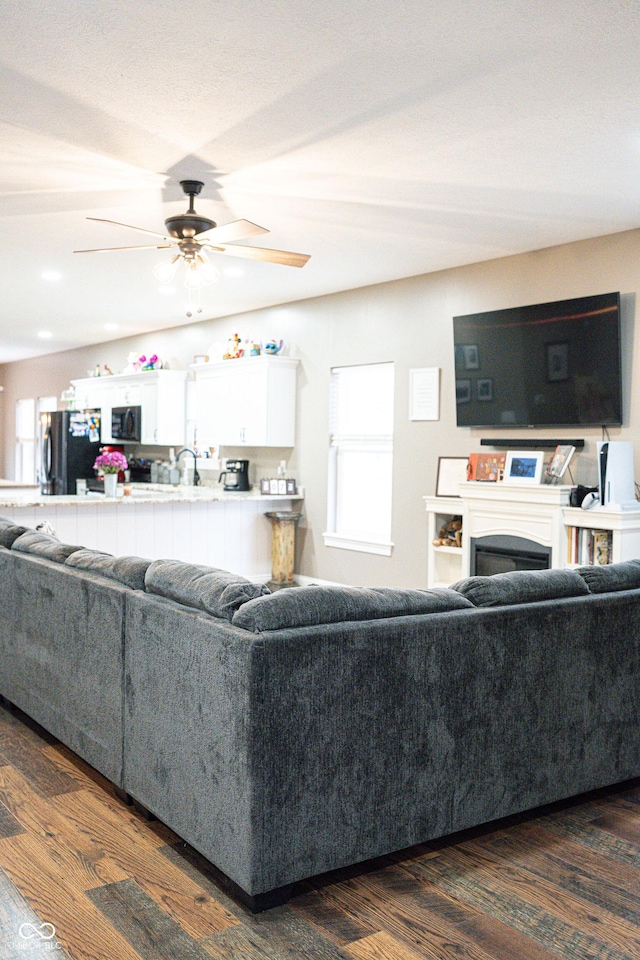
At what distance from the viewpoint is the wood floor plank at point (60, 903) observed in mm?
2055

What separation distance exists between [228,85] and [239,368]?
15.8ft

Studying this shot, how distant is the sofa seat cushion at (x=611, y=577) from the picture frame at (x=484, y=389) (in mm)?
2840

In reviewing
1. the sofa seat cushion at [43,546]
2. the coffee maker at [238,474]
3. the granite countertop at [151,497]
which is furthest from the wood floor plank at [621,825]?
the coffee maker at [238,474]

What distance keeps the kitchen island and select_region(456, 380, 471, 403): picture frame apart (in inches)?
87.1

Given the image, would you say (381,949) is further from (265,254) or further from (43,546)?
(265,254)

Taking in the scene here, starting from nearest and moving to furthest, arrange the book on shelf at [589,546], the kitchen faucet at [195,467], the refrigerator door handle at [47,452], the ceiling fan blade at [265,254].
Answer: the ceiling fan blade at [265,254] < the book on shelf at [589,546] < the kitchen faucet at [195,467] < the refrigerator door handle at [47,452]

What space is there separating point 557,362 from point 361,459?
228 cm

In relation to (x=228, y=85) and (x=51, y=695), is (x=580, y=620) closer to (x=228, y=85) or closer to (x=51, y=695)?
(x=51, y=695)

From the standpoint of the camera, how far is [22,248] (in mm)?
5895

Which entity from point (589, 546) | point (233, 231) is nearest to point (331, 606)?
point (233, 231)

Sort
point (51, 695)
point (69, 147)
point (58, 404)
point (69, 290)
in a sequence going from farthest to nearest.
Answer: point (58, 404) < point (69, 290) < point (69, 147) < point (51, 695)

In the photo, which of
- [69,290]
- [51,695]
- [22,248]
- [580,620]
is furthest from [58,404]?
[580,620]

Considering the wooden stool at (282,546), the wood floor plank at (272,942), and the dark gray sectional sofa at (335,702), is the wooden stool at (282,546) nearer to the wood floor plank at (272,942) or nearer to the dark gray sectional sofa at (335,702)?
the dark gray sectional sofa at (335,702)

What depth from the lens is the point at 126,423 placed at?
31.7 feet
